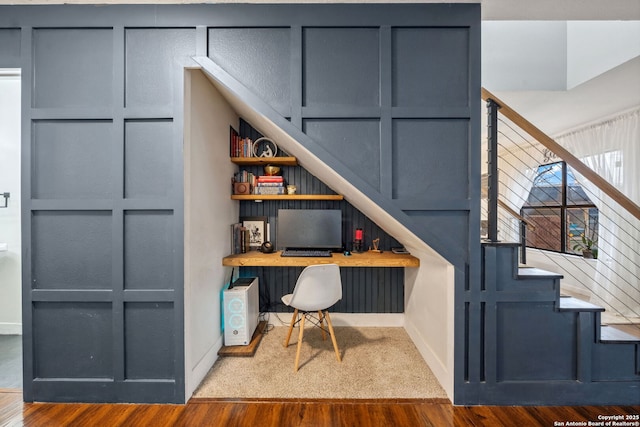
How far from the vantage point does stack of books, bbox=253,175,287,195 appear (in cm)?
254

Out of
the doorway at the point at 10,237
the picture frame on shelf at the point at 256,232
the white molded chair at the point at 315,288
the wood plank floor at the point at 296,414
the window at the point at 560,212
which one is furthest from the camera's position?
the window at the point at 560,212

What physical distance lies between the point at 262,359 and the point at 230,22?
2425mm

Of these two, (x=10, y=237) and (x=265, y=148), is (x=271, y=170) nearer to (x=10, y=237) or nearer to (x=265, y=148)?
→ (x=265, y=148)

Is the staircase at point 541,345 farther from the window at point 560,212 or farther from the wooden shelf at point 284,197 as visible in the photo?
the window at point 560,212

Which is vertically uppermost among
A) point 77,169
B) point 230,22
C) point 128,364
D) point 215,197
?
point 230,22

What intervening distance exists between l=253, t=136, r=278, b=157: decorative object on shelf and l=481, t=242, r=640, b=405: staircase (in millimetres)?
1975

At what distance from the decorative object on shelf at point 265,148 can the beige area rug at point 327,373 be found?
179 centimetres

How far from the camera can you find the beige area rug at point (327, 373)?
5.63 ft

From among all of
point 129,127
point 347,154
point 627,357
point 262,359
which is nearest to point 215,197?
point 129,127

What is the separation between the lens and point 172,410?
157 centimetres

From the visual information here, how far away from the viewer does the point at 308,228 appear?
→ 8.44 feet

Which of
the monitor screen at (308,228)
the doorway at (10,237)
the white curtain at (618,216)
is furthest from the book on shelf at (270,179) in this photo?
the white curtain at (618,216)

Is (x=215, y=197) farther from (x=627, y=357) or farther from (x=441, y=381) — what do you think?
(x=627, y=357)

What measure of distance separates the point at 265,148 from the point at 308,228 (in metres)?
0.94
